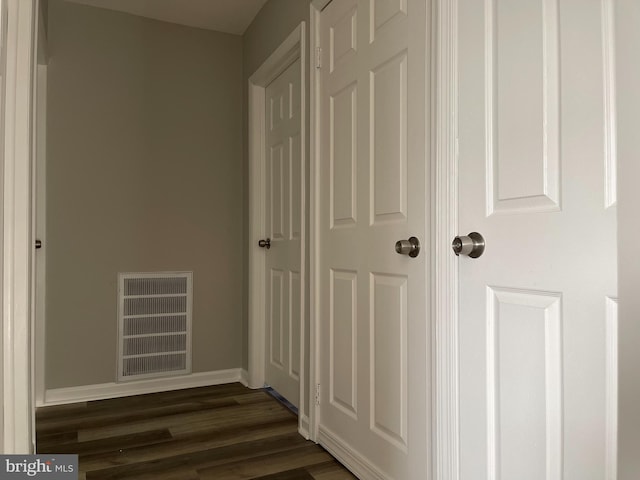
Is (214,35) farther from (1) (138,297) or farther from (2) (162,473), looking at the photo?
(2) (162,473)

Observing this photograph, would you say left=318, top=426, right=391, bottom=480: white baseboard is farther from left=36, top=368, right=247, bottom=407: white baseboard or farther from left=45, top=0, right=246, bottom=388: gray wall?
left=45, top=0, right=246, bottom=388: gray wall

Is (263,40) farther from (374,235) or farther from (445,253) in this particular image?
(445,253)

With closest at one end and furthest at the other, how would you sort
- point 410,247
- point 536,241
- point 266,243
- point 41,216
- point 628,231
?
A: point 628,231
point 536,241
point 410,247
point 41,216
point 266,243

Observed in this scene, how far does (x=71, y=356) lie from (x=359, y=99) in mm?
2303

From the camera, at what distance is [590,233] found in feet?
2.84

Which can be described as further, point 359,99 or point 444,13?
point 359,99

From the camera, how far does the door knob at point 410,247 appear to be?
4.56ft

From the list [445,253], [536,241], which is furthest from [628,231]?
[445,253]

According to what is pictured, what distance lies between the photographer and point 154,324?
9.46 feet

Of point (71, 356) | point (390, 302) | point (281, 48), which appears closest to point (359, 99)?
point (390, 302)

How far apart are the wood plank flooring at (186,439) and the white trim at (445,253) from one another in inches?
26.2

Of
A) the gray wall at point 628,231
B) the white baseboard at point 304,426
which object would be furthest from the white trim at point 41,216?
the gray wall at point 628,231

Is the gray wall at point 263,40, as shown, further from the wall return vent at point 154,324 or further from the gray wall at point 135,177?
the wall return vent at point 154,324

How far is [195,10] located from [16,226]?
1.98 meters
